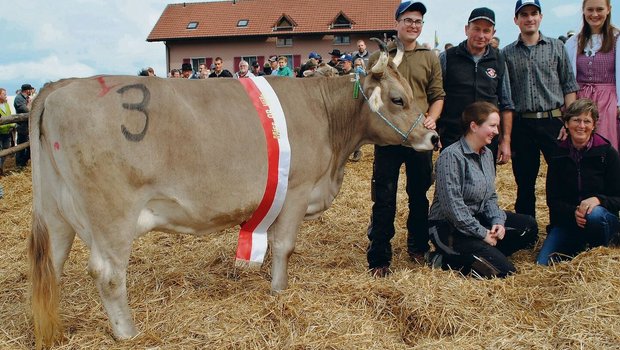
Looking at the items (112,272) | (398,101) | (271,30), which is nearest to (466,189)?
(398,101)

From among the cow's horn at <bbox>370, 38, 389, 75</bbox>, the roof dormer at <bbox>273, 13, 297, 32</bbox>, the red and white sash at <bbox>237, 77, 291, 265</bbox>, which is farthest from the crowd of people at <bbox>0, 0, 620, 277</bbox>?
the roof dormer at <bbox>273, 13, 297, 32</bbox>

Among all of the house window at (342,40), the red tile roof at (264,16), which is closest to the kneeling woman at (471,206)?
the red tile roof at (264,16)

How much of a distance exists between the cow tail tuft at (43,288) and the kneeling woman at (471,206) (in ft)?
10.2

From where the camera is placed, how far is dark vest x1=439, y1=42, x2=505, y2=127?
5316 mm

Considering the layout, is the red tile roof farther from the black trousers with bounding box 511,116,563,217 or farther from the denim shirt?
the denim shirt

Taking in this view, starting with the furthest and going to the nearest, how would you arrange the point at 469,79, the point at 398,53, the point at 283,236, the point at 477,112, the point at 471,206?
the point at 469,79, the point at 471,206, the point at 477,112, the point at 398,53, the point at 283,236

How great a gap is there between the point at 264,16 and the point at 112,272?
41656 millimetres

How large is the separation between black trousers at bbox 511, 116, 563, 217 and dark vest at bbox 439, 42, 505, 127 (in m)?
0.53

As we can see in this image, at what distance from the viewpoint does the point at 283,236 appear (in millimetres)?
4402

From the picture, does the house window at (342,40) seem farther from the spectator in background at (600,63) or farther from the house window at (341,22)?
the spectator in background at (600,63)

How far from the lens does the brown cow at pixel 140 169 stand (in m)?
3.48

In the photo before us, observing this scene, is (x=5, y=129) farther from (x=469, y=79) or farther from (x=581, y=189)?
(x=581, y=189)

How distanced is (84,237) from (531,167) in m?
4.31

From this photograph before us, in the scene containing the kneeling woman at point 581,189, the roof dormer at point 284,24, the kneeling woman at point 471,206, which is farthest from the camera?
the roof dormer at point 284,24
